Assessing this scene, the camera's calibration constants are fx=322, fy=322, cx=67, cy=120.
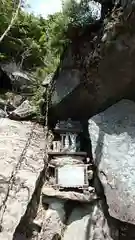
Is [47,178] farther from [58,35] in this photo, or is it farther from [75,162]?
[58,35]

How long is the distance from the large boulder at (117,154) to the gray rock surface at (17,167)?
1091mm

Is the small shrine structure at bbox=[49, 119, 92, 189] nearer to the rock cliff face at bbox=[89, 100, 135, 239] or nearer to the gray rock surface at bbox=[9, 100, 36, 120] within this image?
the rock cliff face at bbox=[89, 100, 135, 239]

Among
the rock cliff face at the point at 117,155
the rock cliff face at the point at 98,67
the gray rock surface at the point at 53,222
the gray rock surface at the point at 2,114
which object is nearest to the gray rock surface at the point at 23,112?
the gray rock surface at the point at 2,114

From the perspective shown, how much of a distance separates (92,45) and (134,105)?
1.42m

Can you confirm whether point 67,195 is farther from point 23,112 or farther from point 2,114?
point 2,114

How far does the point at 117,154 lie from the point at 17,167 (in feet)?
5.75

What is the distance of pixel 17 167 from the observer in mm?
5324

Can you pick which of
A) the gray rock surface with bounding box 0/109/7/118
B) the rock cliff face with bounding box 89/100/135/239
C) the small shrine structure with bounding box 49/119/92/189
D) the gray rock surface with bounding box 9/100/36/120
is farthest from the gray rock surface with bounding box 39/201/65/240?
the gray rock surface with bounding box 0/109/7/118

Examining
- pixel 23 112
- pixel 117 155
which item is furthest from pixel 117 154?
pixel 23 112

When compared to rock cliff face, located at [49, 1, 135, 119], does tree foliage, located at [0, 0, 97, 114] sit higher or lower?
higher

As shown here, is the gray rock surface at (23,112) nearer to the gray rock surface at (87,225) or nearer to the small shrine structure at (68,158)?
the small shrine structure at (68,158)

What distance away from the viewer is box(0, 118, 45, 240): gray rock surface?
4.26 meters

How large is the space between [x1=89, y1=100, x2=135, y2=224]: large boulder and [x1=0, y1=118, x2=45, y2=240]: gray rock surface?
42.9 inches

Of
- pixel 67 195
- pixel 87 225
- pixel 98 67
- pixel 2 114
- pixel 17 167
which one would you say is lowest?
pixel 87 225
